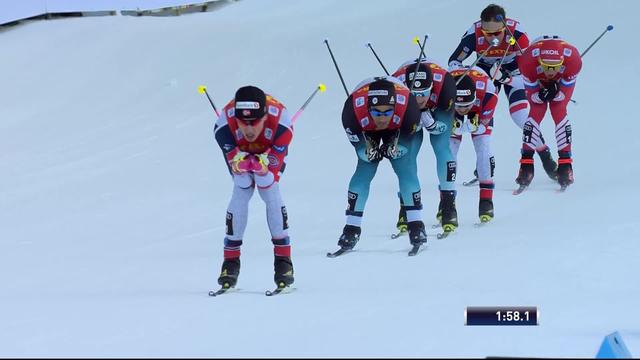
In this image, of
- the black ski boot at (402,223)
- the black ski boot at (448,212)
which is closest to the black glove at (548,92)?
the black ski boot at (448,212)

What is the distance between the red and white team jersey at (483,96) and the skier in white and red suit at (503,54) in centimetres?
119

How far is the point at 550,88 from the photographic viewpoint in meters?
11.1

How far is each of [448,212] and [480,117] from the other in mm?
972

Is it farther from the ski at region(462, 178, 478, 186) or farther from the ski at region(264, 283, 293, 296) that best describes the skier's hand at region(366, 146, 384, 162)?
the ski at region(462, 178, 478, 186)

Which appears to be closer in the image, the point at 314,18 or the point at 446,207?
the point at 446,207

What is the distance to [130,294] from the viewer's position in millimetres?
8156

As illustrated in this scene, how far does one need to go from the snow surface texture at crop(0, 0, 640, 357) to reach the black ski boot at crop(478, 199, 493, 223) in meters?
0.10

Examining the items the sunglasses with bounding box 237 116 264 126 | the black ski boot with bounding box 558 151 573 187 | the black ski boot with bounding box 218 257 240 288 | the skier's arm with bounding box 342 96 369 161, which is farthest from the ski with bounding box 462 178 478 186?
the sunglasses with bounding box 237 116 264 126

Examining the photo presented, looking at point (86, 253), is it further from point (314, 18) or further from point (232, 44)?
point (314, 18)

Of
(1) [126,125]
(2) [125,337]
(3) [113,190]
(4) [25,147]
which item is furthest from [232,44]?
(2) [125,337]

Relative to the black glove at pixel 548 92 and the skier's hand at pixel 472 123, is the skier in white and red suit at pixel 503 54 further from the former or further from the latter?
the skier's hand at pixel 472 123

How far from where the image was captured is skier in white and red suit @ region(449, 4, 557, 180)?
451 inches

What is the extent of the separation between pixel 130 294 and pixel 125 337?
4.91ft

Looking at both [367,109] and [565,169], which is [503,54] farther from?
[367,109]
